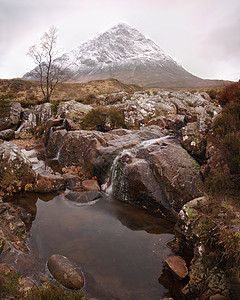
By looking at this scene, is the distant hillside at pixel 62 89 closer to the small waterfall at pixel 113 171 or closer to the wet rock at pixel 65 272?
the small waterfall at pixel 113 171

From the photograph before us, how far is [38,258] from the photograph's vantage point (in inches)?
221

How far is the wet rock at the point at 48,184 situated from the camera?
979 centimetres

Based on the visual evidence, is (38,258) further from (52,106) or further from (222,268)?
(52,106)

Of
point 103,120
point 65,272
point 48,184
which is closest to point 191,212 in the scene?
point 65,272

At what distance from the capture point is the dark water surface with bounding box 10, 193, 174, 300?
5.04 metres

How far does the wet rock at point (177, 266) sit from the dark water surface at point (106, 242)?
1.04 feet

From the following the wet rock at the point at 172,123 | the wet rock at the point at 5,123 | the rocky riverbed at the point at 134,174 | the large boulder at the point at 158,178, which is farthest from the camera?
the wet rock at the point at 5,123

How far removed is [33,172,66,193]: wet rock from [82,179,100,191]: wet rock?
3.88 feet

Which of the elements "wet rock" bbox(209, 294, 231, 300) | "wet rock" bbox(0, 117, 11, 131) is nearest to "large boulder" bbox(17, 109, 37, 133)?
"wet rock" bbox(0, 117, 11, 131)

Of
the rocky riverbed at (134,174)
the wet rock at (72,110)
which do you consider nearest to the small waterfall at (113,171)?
the rocky riverbed at (134,174)

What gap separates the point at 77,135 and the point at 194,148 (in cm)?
824

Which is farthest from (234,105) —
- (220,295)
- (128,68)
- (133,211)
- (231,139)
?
(128,68)

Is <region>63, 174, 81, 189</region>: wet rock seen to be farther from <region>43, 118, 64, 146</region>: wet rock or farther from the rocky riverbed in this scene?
<region>43, 118, 64, 146</region>: wet rock

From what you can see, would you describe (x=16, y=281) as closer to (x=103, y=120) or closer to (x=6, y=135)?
(x=103, y=120)
